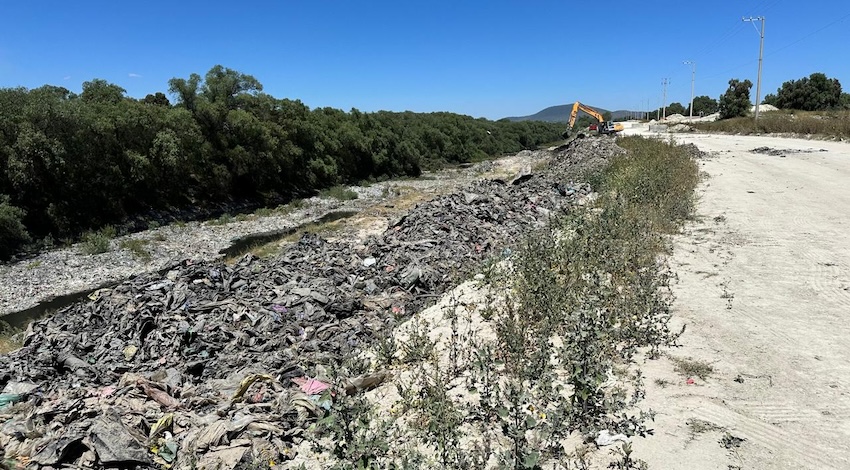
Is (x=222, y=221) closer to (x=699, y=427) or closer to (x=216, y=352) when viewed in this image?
(x=216, y=352)

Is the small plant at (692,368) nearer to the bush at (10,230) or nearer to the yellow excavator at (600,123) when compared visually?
the bush at (10,230)

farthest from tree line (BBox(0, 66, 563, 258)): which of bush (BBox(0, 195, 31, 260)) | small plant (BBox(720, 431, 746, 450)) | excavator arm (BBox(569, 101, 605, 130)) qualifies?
small plant (BBox(720, 431, 746, 450))

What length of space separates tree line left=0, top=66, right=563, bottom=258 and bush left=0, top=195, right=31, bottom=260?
0.04 m

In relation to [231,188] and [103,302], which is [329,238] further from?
[231,188]

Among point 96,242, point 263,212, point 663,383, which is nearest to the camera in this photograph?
point 663,383

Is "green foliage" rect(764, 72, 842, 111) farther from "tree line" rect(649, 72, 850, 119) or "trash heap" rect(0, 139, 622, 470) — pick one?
"trash heap" rect(0, 139, 622, 470)

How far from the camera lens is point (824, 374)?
4465 millimetres

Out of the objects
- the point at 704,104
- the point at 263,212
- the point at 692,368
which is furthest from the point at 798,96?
the point at 692,368

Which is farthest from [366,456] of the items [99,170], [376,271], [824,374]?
[99,170]

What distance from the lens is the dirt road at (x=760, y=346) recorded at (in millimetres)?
3604

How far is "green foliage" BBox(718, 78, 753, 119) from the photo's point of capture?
54344 mm

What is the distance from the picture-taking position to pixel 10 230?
17.9 m

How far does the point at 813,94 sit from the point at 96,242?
6790cm

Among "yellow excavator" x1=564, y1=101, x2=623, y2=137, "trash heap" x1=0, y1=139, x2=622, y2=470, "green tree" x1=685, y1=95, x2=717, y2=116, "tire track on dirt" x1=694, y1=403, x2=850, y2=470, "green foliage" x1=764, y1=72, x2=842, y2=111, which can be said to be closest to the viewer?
"tire track on dirt" x1=694, y1=403, x2=850, y2=470
